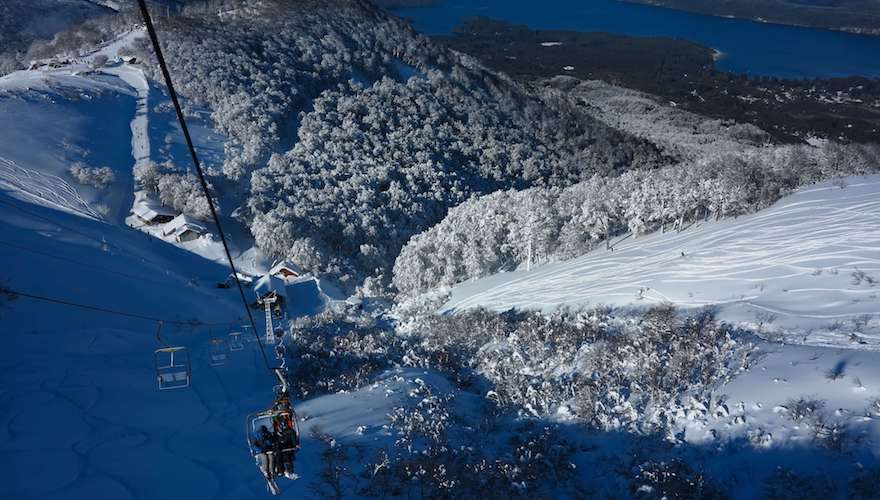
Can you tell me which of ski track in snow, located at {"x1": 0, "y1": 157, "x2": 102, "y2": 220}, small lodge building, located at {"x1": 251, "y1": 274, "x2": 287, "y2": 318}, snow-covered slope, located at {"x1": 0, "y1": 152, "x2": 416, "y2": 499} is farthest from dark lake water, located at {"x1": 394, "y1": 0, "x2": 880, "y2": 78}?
snow-covered slope, located at {"x1": 0, "y1": 152, "x2": 416, "y2": 499}

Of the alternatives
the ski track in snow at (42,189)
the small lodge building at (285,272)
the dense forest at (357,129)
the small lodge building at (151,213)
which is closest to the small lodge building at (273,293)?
the small lodge building at (285,272)

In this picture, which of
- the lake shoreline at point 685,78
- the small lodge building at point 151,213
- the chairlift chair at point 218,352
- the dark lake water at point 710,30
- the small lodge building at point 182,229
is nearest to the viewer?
the chairlift chair at point 218,352

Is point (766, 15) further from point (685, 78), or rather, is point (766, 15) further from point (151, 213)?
point (151, 213)

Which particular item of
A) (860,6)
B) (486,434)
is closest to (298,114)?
(486,434)

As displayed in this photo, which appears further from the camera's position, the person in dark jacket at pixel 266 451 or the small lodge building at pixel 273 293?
the small lodge building at pixel 273 293

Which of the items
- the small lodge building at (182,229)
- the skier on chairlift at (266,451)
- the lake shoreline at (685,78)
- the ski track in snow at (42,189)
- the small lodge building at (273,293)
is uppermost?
the lake shoreline at (685,78)

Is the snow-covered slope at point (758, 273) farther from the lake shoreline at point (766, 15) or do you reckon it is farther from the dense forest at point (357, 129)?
the lake shoreline at point (766, 15)

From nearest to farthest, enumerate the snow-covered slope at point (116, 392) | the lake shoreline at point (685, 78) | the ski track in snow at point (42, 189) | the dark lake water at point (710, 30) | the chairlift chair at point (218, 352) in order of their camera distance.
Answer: the snow-covered slope at point (116, 392) < the chairlift chair at point (218, 352) < the ski track in snow at point (42, 189) < the lake shoreline at point (685, 78) < the dark lake water at point (710, 30)
